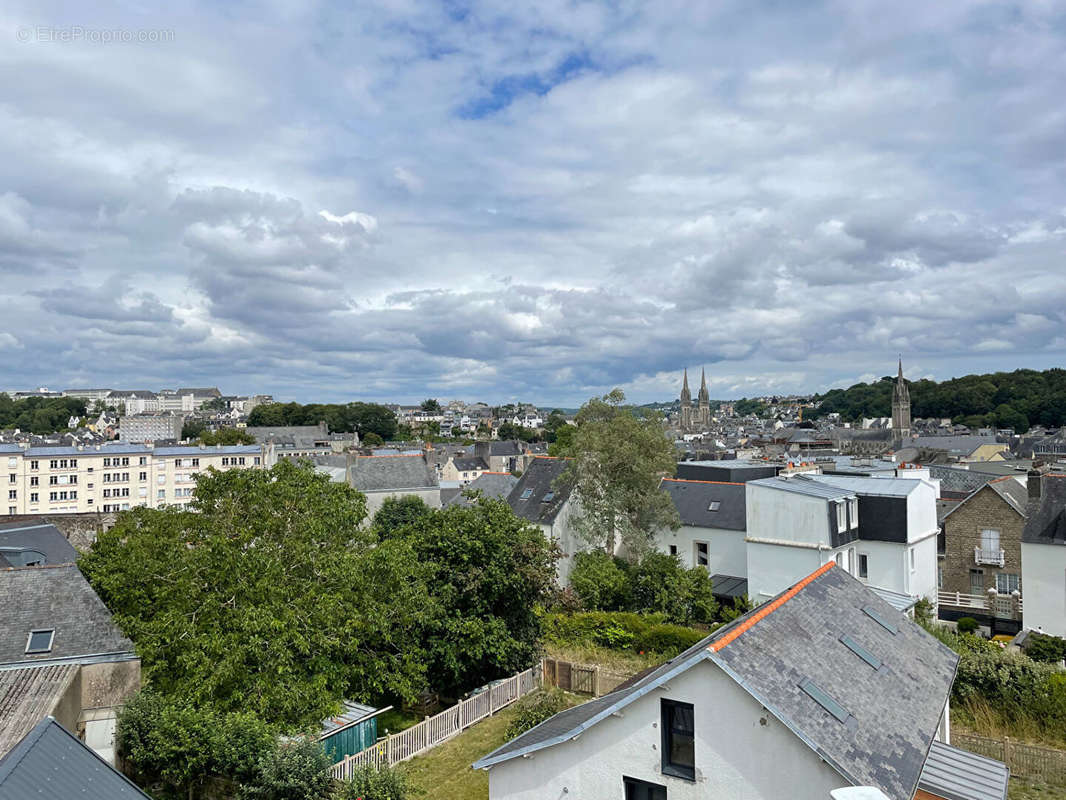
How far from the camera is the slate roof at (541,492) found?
36.7 metres

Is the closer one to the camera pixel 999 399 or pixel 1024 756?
pixel 1024 756

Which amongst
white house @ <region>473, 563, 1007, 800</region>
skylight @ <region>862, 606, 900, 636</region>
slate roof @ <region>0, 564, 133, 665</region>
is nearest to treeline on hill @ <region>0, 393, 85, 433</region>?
slate roof @ <region>0, 564, 133, 665</region>

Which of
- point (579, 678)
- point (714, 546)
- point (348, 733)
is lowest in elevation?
point (348, 733)

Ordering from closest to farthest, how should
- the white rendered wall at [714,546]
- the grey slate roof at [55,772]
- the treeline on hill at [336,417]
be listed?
the grey slate roof at [55,772] → the white rendered wall at [714,546] → the treeline on hill at [336,417]

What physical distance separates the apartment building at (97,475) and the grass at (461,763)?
65.6m

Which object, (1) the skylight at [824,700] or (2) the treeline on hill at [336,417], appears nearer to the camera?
(1) the skylight at [824,700]

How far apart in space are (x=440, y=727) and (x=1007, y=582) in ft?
94.5

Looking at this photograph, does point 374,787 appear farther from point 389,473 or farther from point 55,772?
point 389,473

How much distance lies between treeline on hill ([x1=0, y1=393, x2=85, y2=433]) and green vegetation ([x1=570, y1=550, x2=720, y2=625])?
17326cm

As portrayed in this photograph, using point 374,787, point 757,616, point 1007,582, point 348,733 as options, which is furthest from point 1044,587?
point 374,787

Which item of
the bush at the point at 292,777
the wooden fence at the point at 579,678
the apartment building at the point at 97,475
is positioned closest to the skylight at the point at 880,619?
the wooden fence at the point at 579,678

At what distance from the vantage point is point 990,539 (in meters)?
33.0

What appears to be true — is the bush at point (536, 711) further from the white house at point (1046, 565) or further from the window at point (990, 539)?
the window at point (990, 539)

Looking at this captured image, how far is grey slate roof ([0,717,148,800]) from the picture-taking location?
7.75m
